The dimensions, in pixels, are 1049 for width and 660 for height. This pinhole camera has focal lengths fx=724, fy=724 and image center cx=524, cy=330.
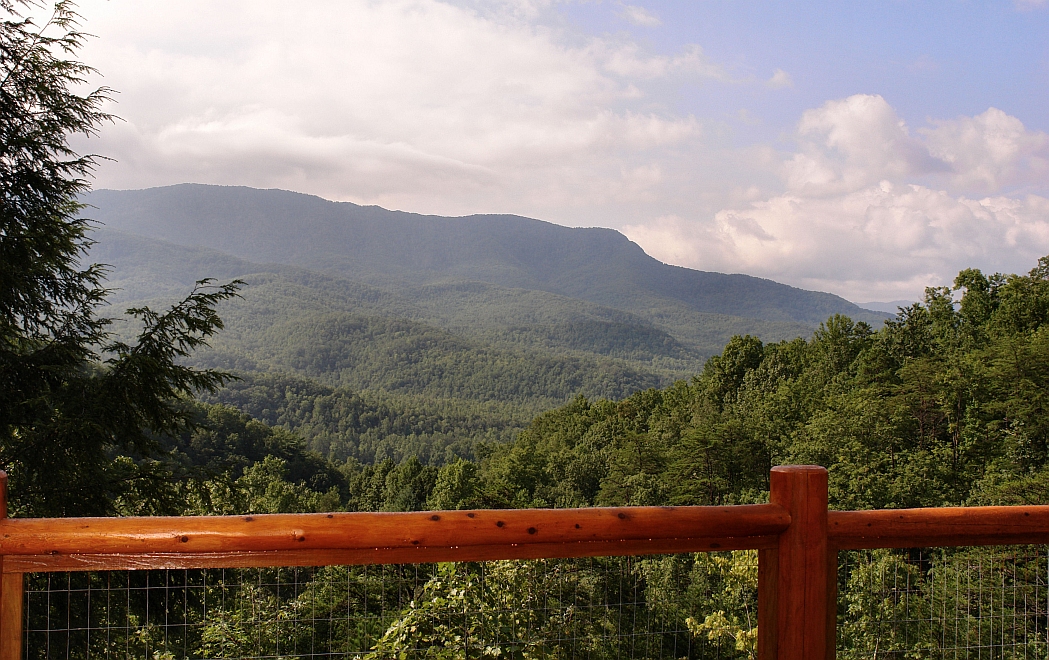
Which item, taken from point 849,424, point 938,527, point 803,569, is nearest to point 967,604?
point 938,527

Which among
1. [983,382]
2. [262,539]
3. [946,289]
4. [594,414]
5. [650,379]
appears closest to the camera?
[262,539]

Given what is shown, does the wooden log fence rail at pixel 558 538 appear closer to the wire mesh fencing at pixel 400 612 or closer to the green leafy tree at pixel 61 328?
the wire mesh fencing at pixel 400 612

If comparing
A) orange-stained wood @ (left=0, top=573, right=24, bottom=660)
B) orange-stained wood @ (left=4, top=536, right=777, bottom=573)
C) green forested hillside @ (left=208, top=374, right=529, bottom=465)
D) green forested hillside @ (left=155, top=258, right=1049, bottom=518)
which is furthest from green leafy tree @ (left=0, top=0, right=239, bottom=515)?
green forested hillside @ (left=208, top=374, right=529, bottom=465)

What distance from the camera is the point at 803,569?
5.83 feet

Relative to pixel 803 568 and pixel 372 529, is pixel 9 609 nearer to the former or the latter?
pixel 372 529

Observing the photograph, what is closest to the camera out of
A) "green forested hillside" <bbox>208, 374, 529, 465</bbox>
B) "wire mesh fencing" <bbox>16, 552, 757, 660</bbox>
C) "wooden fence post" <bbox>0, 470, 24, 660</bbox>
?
"wooden fence post" <bbox>0, 470, 24, 660</bbox>

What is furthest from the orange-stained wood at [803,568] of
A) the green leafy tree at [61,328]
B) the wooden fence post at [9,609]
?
the green leafy tree at [61,328]

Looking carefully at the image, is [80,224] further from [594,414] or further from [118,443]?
[594,414]

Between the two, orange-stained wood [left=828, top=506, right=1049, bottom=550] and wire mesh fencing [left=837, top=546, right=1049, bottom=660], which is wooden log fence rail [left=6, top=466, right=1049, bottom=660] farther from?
wire mesh fencing [left=837, top=546, right=1049, bottom=660]

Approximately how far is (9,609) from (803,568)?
5.96 feet

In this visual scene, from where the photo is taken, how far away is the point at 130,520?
1593mm

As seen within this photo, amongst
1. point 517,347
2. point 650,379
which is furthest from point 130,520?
point 517,347

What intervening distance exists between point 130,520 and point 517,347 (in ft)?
586

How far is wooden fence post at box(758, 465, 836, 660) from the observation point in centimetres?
177
